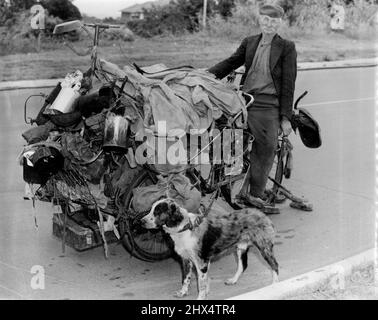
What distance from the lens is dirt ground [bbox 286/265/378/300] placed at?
5.48 meters

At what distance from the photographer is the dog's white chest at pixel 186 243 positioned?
5648mm

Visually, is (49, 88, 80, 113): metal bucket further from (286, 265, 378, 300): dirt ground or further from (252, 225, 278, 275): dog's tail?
(286, 265, 378, 300): dirt ground

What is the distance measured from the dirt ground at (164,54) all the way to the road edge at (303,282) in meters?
10.2

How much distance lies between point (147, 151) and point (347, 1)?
82.1ft

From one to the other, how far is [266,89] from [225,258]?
5.92 ft

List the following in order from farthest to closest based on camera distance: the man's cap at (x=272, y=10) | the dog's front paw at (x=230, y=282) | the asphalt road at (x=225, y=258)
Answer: the man's cap at (x=272, y=10) < the dog's front paw at (x=230, y=282) < the asphalt road at (x=225, y=258)

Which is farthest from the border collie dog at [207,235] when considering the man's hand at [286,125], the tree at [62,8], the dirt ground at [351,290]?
the tree at [62,8]

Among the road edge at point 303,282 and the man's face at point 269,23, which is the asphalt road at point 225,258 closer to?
the road edge at point 303,282

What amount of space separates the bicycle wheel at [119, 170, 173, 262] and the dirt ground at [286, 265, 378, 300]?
1.38 m

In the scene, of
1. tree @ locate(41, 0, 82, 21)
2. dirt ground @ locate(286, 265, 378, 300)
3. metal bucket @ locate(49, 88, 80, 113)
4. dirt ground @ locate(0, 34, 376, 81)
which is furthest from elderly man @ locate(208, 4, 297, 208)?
tree @ locate(41, 0, 82, 21)

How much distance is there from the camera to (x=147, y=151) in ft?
19.4

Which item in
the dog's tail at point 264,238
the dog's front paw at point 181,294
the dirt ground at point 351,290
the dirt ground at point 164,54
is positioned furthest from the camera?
the dirt ground at point 164,54

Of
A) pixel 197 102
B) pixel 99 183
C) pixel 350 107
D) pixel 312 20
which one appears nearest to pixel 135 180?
pixel 99 183

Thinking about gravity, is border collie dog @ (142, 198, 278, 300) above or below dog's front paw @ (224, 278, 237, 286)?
above
